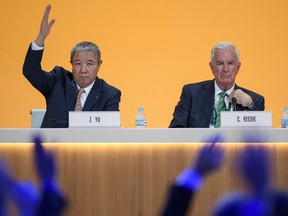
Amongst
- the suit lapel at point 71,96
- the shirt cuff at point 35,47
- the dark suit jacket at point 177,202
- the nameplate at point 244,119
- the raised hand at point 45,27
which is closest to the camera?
the dark suit jacket at point 177,202

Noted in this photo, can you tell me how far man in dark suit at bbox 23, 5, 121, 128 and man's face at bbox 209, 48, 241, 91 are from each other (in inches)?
20.2

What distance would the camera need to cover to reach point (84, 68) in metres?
2.64

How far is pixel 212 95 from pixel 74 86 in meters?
0.68

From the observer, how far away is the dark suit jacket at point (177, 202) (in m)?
0.19

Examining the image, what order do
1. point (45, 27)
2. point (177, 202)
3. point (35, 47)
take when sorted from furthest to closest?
point (35, 47) → point (45, 27) → point (177, 202)

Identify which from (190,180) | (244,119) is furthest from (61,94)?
(190,180)

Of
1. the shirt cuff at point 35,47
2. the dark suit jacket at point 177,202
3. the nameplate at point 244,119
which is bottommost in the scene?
the nameplate at point 244,119

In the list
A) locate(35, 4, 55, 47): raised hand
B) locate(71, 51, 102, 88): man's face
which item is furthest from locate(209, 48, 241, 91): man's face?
locate(35, 4, 55, 47): raised hand

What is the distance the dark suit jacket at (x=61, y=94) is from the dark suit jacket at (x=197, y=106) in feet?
1.06

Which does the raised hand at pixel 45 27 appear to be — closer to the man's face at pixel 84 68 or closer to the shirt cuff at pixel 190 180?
the man's face at pixel 84 68

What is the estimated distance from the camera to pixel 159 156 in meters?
1.89

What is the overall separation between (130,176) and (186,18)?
8.83 feet

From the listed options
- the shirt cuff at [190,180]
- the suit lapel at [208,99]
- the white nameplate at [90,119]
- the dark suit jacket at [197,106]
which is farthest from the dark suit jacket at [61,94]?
the shirt cuff at [190,180]

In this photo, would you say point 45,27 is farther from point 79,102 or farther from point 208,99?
point 208,99
